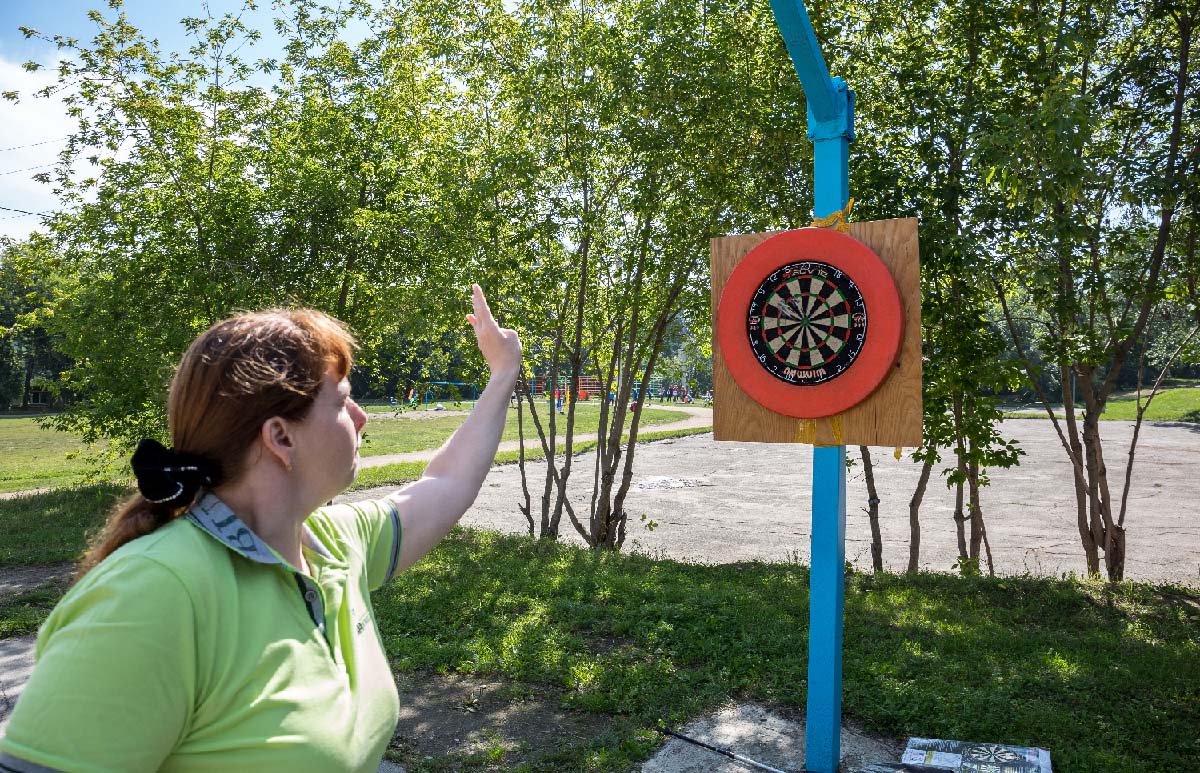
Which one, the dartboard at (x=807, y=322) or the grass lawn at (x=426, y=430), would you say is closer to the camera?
the dartboard at (x=807, y=322)

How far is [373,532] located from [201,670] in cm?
61

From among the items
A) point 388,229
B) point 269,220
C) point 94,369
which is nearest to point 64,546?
point 94,369

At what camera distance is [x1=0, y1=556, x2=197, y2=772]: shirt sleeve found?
3.06 ft

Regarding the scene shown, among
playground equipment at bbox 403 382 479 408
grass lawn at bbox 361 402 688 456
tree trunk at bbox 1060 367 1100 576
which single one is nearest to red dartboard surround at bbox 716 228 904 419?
tree trunk at bbox 1060 367 1100 576

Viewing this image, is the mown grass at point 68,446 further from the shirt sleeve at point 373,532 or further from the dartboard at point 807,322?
the shirt sleeve at point 373,532

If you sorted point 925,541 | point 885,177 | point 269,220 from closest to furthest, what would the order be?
1. point 885,177
2. point 269,220
3. point 925,541

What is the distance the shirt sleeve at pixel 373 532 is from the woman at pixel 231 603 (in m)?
0.05

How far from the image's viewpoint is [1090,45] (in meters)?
5.26

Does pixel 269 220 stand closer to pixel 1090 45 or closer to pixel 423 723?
pixel 423 723

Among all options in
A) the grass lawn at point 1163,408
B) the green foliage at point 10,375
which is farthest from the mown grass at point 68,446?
the grass lawn at point 1163,408

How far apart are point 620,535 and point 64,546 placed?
4943 millimetres

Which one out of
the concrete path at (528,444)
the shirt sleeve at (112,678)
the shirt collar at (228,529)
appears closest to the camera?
the shirt sleeve at (112,678)

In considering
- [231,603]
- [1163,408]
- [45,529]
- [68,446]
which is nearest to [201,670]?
[231,603]

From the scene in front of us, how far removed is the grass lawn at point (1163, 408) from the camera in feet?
102
